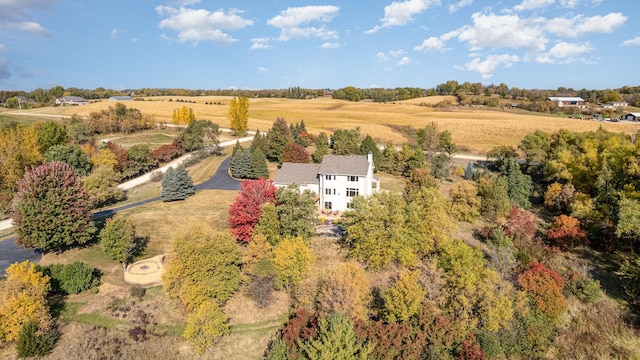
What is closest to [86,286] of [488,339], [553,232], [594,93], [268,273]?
[268,273]

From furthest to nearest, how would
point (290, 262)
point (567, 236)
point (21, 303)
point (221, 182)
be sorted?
1. point (221, 182)
2. point (567, 236)
3. point (290, 262)
4. point (21, 303)

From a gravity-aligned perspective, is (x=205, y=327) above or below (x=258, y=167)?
below

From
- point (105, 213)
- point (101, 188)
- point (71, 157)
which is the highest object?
point (71, 157)

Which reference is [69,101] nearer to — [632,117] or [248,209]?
[248,209]

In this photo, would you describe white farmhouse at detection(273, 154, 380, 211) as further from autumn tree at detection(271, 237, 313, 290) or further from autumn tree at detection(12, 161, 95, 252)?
autumn tree at detection(12, 161, 95, 252)

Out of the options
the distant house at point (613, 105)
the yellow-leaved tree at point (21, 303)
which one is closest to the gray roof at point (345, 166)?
the yellow-leaved tree at point (21, 303)

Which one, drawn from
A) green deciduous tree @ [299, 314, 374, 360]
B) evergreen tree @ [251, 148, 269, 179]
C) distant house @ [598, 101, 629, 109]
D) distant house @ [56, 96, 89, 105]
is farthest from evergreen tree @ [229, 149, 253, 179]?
distant house @ [598, 101, 629, 109]

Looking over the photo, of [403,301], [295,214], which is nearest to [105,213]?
[295,214]
